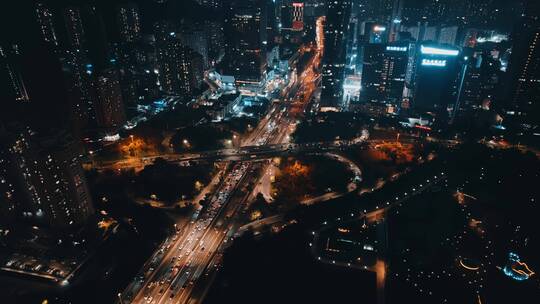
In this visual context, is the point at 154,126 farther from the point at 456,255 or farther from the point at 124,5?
the point at 456,255

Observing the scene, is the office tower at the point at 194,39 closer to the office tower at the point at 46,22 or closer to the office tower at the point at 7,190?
the office tower at the point at 46,22

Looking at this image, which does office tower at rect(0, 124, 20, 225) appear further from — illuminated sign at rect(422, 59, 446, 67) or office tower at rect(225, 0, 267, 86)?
illuminated sign at rect(422, 59, 446, 67)

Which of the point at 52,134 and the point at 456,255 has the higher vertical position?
the point at 52,134

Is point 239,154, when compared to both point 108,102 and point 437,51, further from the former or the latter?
point 437,51

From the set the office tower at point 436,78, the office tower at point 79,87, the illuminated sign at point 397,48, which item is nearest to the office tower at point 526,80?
the office tower at point 436,78

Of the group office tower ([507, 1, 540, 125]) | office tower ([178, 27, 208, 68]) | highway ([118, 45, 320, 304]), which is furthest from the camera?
office tower ([178, 27, 208, 68])

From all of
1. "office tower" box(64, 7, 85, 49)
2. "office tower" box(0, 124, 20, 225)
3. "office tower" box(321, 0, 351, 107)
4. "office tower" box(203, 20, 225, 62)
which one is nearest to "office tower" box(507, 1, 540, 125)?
"office tower" box(321, 0, 351, 107)

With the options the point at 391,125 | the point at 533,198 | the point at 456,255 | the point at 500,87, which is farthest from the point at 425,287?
the point at 500,87
